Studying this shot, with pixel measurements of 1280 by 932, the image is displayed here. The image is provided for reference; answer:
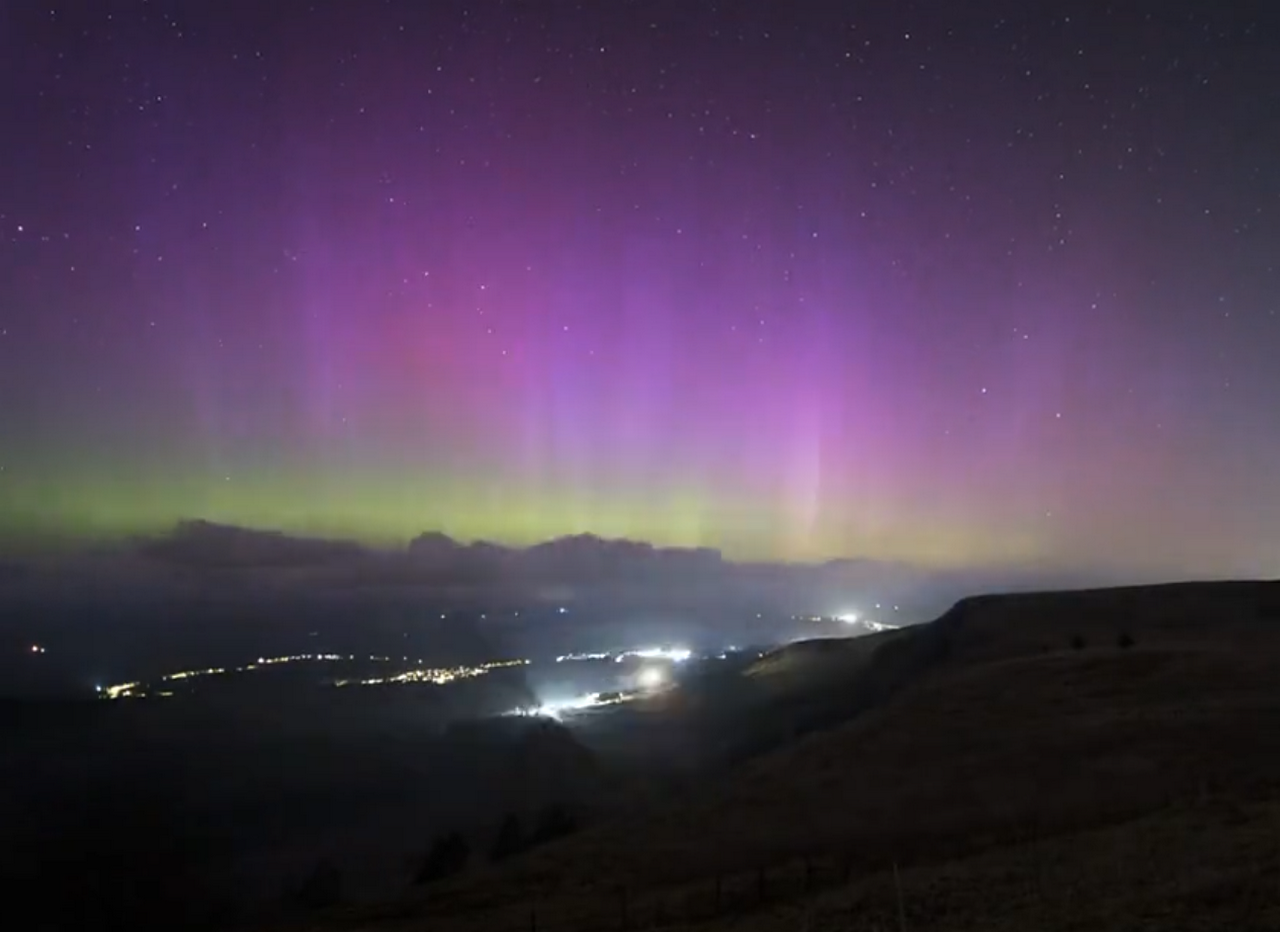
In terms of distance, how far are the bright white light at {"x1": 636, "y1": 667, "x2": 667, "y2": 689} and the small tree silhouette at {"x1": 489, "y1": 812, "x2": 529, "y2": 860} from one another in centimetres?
8272

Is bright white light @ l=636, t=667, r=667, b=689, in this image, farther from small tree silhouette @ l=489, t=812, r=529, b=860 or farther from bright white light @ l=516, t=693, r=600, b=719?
small tree silhouette @ l=489, t=812, r=529, b=860

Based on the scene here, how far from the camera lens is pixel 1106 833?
2416 centimetres

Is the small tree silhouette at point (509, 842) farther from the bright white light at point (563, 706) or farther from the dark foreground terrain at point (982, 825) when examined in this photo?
the bright white light at point (563, 706)

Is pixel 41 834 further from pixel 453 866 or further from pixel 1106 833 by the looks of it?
pixel 1106 833

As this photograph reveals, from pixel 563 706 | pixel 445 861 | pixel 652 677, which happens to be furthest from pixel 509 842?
pixel 652 677

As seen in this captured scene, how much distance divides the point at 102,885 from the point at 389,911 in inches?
1747

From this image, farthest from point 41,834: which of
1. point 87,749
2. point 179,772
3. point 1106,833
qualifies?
point 1106,833

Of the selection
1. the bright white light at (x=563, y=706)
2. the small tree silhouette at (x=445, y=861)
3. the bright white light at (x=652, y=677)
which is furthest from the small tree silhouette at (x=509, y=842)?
the bright white light at (x=652, y=677)

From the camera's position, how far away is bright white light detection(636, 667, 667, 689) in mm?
139500

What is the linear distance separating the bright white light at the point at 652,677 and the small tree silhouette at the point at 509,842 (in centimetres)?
8272

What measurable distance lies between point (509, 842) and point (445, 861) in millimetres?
3666

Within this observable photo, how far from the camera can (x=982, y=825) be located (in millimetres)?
30109

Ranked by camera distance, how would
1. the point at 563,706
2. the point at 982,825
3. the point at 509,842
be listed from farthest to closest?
the point at 563,706 < the point at 509,842 < the point at 982,825

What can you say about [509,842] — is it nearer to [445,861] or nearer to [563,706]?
[445,861]
